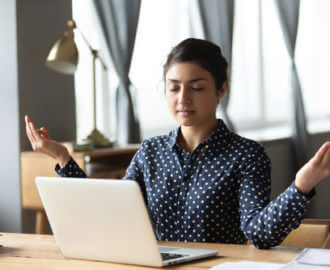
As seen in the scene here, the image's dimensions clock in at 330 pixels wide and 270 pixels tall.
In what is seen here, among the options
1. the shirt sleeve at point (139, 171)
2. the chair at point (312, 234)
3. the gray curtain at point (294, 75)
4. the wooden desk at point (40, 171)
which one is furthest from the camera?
the gray curtain at point (294, 75)

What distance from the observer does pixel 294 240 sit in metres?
1.90

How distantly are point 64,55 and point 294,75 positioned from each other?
6.49ft

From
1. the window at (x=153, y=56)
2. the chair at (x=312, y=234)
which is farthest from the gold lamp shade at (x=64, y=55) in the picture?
the chair at (x=312, y=234)

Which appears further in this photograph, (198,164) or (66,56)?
(66,56)

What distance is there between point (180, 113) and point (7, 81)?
6.64ft

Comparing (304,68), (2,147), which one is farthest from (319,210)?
(2,147)

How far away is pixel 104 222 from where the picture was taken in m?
1.47

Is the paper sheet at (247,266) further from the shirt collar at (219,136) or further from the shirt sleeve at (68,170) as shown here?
the shirt sleeve at (68,170)

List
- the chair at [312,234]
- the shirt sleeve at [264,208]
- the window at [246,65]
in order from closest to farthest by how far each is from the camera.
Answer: the shirt sleeve at [264,208] < the chair at [312,234] < the window at [246,65]

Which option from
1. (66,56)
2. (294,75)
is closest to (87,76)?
(66,56)

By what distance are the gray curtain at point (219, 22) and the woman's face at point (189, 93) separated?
261 centimetres

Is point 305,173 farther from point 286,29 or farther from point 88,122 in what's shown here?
point 286,29

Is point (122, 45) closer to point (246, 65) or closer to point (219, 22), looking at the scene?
point (219, 22)

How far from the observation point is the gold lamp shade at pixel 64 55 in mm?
3535
